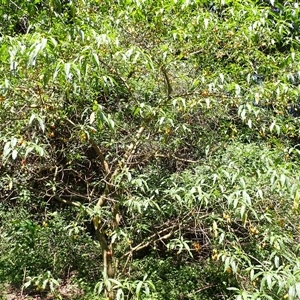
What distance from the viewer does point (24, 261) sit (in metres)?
3.75

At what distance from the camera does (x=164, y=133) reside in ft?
8.69

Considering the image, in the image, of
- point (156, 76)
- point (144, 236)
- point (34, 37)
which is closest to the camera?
point (34, 37)

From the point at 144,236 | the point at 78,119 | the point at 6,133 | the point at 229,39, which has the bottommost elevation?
the point at 144,236

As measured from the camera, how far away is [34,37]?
1.58 metres

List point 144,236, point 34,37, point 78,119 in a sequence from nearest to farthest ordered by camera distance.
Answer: point 34,37
point 78,119
point 144,236

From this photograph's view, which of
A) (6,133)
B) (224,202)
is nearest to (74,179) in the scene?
(6,133)

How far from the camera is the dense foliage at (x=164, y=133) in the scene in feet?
6.50

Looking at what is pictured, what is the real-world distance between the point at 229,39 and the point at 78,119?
52.0 inches

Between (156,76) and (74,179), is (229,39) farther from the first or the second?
(74,179)

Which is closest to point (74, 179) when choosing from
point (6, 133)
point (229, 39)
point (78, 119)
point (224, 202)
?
point (78, 119)

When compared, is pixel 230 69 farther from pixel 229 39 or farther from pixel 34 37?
pixel 34 37

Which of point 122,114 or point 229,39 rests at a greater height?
point 229,39

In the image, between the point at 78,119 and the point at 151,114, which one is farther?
the point at 78,119

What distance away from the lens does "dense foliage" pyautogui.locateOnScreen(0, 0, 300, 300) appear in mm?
1980
